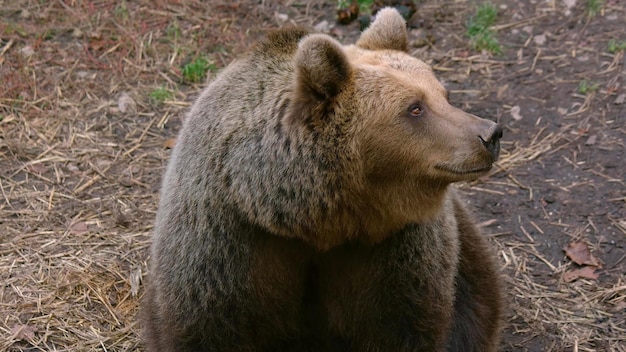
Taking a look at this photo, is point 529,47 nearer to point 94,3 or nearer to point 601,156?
point 601,156

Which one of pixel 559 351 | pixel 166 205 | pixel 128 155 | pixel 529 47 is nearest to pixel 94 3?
pixel 128 155

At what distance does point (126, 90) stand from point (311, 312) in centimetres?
436

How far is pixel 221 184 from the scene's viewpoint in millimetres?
4203

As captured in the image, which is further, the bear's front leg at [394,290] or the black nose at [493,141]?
the bear's front leg at [394,290]

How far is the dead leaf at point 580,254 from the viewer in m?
6.19

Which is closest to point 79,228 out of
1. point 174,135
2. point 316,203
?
point 174,135

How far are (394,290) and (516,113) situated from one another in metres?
3.76

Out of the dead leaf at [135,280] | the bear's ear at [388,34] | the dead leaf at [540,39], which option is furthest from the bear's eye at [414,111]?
the dead leaf at [540,39]

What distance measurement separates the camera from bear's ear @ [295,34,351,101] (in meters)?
3.85

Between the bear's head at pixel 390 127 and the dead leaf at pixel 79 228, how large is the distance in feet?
10.4

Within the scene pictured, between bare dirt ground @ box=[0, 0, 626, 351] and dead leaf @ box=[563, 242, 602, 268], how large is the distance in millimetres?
14

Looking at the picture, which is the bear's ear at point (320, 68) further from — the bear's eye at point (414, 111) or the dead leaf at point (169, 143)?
the dead leaf at point (169, 143)

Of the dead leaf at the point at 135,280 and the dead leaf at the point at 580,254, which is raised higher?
the dead leaf at the point at 580,254

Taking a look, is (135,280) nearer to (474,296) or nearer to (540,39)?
(474,296)
